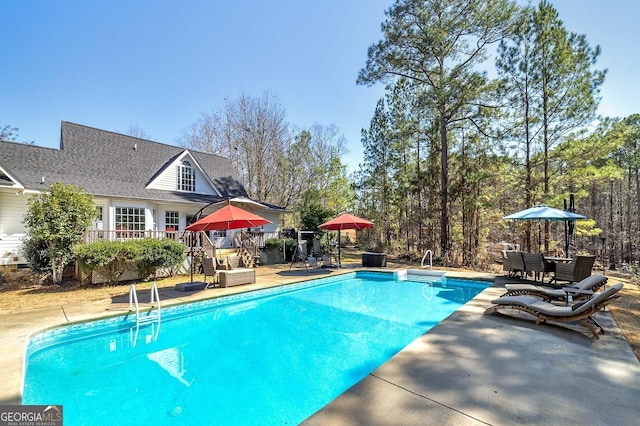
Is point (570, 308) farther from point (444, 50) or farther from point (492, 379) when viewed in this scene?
point (444, 50)

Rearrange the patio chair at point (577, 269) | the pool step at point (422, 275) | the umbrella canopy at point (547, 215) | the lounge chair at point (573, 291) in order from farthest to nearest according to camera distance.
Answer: the pool step at point (422, 275) → the umbrella canopy at point (547, 215) → the patio chair at point (577, 269) → the lounge chair at point (573, 291)

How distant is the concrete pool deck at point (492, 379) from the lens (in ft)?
8.54

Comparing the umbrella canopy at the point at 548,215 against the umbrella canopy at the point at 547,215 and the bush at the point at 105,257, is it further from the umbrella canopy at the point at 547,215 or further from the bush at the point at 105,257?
the bush at the point at 105,257

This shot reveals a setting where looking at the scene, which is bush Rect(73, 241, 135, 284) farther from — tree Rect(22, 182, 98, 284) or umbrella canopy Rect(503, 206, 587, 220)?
umbrella canopy Rect(503, 206, 587, 220)

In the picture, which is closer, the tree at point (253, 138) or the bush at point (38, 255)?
the bush at point (38, 255)

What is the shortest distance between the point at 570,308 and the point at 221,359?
242 inches

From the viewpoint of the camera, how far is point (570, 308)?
4.95m

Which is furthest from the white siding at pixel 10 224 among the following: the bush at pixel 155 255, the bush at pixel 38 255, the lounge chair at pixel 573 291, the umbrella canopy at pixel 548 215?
the umbrella canopy at pixel 548 215

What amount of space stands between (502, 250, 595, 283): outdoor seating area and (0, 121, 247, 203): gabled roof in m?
15.0

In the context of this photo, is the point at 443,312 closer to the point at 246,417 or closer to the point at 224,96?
the point at 246,417

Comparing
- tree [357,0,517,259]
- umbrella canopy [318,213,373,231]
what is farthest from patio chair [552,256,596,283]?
tree [357,0,517,259]

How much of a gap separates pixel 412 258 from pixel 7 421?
17.5 metres

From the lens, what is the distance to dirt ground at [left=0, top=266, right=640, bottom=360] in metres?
5.53

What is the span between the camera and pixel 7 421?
2799mm
